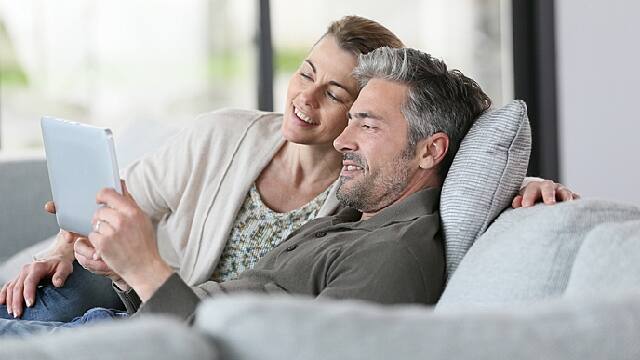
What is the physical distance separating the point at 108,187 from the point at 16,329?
415mm

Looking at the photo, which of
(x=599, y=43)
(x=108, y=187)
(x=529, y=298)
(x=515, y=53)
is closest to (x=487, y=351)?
(x=529, y=298)

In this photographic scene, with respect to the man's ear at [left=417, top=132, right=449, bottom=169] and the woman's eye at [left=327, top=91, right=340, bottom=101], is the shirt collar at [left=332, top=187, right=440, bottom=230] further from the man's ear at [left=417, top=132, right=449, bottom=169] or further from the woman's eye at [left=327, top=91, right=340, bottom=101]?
the woman's eye at [left=327, top=91, right=340, bottom=101]

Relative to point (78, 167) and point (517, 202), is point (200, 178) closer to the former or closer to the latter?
point (78, 167)

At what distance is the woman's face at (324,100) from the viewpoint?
2.57 meters

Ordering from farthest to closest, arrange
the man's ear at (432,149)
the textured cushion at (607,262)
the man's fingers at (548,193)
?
the man's ear at (432,149)
the man's fingers at (548,193)
the textured cushion at (607,262)

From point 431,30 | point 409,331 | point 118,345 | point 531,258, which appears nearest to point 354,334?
point 409,331

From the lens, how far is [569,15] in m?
4.95

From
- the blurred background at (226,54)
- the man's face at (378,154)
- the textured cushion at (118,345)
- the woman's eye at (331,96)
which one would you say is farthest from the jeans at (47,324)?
the blurred background at (226,54)

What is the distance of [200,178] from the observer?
2695 mm

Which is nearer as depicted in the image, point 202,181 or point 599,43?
point 202,181

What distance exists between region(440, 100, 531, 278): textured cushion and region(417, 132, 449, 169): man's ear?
0.29 feet

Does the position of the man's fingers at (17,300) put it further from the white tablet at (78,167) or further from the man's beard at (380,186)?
the man's beard at (380,186)

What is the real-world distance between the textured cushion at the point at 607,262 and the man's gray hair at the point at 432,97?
2.40 ft

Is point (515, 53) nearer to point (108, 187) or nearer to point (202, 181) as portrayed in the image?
point (202, 181)
